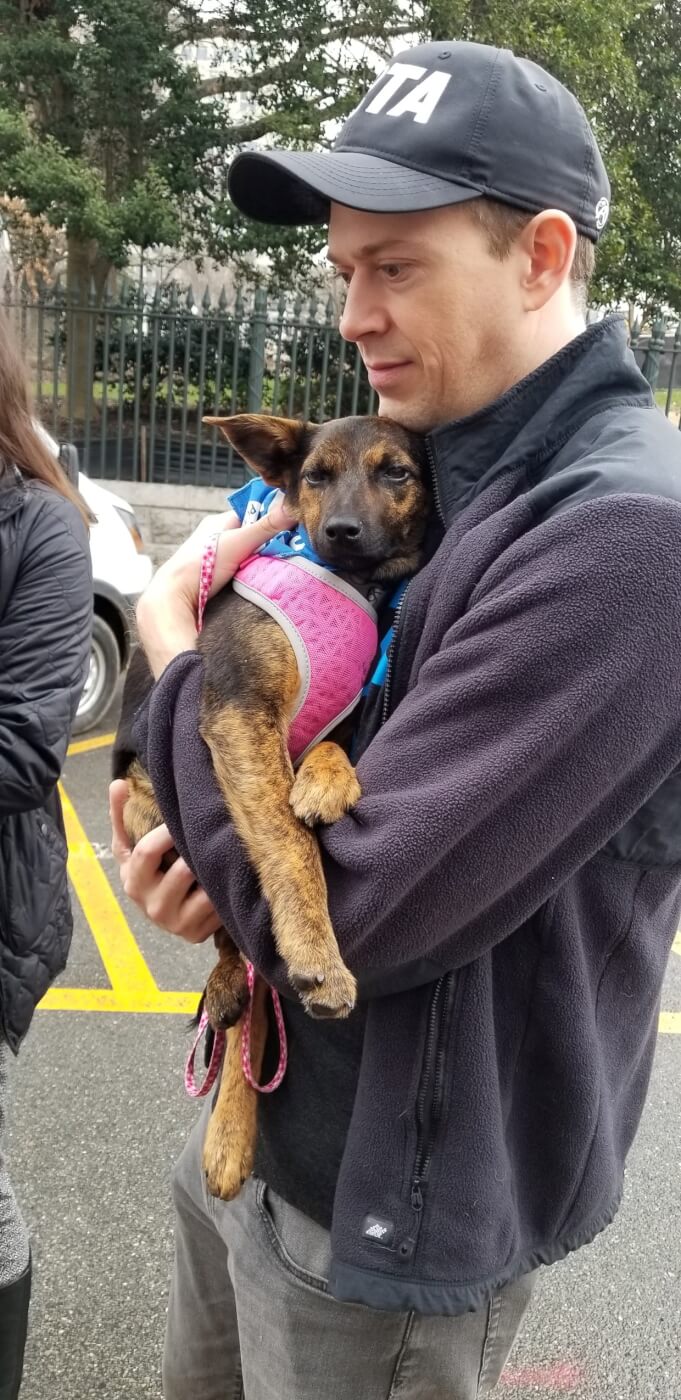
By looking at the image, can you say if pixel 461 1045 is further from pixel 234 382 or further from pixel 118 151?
pixel 118 151

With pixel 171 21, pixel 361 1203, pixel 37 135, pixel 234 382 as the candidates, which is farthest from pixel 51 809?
pixel 171 21

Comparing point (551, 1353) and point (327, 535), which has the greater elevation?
point (327, 535)

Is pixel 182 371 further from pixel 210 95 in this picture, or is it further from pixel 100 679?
pixel 100 679

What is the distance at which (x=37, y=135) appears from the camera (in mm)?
13023

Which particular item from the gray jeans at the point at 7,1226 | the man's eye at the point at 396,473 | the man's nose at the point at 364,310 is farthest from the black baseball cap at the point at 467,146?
the gray jeans at the point at 7,1226

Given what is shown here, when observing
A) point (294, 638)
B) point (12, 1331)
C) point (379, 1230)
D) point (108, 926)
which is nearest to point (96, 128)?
point (108, 926)

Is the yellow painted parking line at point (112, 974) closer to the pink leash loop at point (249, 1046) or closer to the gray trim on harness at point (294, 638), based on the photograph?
the pink leash loop at point (249, 1046)

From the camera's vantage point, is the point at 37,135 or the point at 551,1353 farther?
the point at 37,135

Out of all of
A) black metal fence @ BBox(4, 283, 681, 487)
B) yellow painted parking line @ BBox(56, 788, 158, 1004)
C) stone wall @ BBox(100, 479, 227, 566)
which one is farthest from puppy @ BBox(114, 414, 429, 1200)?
stone wall @ BBox(100, 479, 227, 566)

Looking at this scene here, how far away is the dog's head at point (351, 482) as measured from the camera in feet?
6.65

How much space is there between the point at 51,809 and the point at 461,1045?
183 centimetres

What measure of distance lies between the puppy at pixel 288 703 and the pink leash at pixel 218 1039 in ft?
0.07

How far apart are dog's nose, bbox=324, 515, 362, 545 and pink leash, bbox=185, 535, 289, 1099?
0.22 m

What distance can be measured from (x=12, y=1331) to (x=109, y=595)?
203 inches
